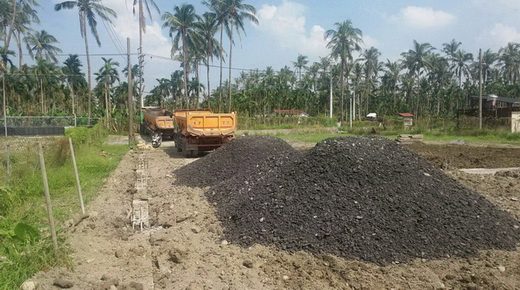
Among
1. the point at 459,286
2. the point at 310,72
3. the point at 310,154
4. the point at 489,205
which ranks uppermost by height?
the point at 310,72

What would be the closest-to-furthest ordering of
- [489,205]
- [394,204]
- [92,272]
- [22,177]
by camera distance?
1. [92,272]
2. [394,204]
3. [489,205]
4. [22,177]

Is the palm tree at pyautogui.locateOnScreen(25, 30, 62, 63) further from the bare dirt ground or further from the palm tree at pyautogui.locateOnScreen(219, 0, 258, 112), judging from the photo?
the bare dirt ground

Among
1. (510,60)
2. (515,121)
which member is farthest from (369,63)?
(515,121)

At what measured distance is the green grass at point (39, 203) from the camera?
457 cm

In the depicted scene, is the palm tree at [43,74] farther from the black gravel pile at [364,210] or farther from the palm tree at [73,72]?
the black gravel pile at [364,210]

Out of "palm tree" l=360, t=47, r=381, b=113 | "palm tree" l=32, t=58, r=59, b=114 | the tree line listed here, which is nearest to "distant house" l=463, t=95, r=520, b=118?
the tree line

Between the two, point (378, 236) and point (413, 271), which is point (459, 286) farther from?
point (378, 236)

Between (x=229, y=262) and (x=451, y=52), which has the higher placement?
(x=451, y=52)

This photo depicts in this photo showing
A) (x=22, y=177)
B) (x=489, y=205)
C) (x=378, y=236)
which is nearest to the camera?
(x=378, y=236)

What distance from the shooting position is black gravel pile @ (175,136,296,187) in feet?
33.4

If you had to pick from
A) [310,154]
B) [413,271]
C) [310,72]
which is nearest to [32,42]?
[310,72]

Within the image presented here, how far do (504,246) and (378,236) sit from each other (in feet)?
5.52

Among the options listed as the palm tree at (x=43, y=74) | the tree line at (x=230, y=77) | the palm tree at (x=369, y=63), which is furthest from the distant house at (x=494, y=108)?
the palm tree at (x=43, y=74)

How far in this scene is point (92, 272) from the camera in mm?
4801
